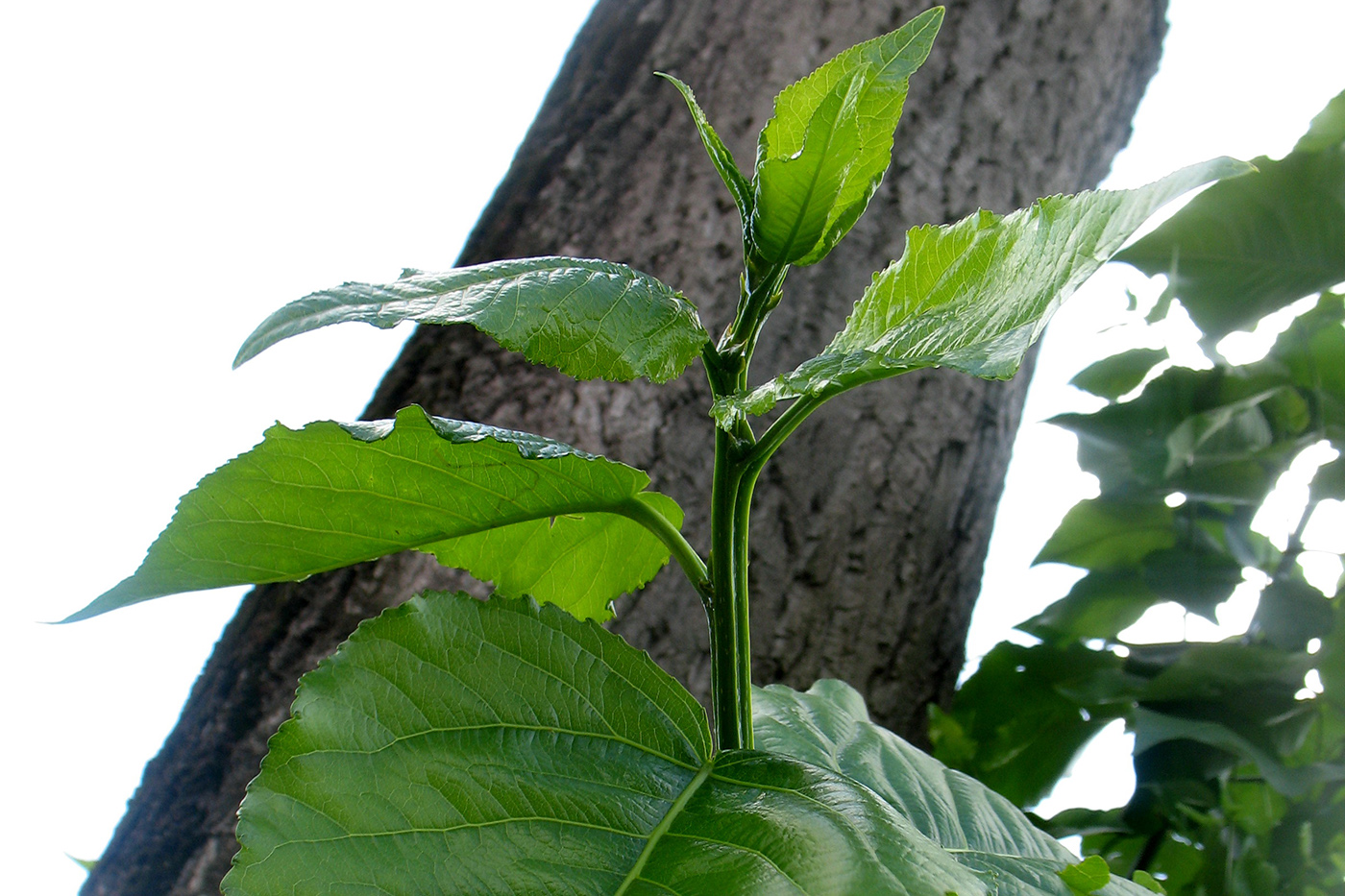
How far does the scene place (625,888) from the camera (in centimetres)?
27

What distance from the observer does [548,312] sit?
0.32 m

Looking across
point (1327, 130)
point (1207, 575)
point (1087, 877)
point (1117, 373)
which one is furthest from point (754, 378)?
point (1087, 877)

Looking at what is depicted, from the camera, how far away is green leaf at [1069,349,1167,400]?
3.07ft

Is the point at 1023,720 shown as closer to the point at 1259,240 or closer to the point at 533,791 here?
the point at 1259,240

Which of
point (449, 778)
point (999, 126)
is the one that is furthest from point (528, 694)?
point (999, 126)

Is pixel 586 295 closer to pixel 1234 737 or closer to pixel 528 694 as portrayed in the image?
pixel 528 694

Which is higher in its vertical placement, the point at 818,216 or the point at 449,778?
the point at 818,216

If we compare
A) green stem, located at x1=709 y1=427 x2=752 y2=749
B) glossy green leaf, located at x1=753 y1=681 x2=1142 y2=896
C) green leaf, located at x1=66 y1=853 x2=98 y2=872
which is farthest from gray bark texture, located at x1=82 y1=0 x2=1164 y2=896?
Answer: green stem, located at x1=709 y1=427 x2=752 y2=749

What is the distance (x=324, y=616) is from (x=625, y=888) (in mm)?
579

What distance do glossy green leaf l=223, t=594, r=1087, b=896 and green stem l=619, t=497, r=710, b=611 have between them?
0.04 m

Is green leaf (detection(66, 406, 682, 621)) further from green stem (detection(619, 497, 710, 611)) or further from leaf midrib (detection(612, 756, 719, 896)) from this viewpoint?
leaf midrib (detection(612, 756, 719, 896))

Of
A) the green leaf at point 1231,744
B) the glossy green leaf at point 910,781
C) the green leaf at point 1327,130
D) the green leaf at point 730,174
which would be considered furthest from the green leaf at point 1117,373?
the green leaf at point 730,174

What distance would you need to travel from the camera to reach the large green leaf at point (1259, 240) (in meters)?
0.87

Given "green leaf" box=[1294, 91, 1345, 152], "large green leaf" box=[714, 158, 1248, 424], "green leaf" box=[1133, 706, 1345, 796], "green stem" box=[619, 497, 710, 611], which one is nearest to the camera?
"large green leaf" box=[714, 158, 1248, 424]
